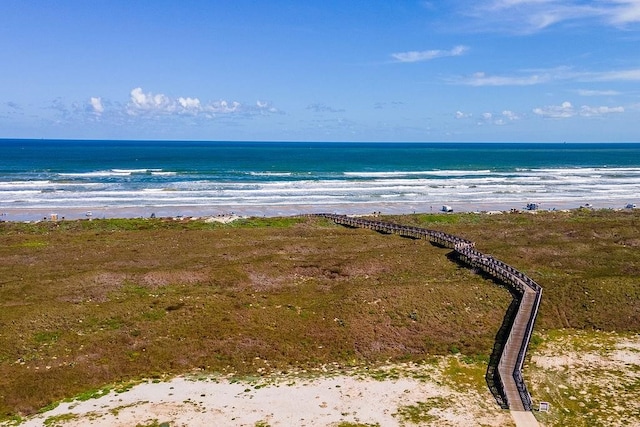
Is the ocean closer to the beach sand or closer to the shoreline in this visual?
the shoreline

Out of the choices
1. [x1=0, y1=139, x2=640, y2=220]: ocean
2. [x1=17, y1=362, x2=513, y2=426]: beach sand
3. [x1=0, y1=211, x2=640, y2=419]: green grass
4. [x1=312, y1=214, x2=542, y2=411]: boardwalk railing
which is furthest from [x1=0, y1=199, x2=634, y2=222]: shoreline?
[x1=17, y1=362, x2=513, y2=426]: beach sand

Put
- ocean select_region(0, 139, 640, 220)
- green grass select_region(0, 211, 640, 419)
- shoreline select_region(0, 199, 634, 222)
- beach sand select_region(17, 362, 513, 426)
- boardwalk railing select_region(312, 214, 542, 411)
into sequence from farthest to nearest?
ocean select_region(0, 139, 640, 220) → shoreline select_region(0, 199, 634, 222) → green grass select_region(0, 211, 640, 419) → boardwalk railing select_region(312, 214, 542, 411) → beach sand select_region(17, 362, 513, 426)

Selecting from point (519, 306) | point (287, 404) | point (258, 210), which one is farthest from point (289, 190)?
point (287, 404)

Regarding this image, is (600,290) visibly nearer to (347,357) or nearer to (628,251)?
(628,251)

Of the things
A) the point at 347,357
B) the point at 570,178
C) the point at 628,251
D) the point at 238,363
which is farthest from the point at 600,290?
the point at 570,178

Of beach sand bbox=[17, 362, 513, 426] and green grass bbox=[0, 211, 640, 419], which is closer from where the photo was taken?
beach sand bbox=[17, 362, 513, 426]

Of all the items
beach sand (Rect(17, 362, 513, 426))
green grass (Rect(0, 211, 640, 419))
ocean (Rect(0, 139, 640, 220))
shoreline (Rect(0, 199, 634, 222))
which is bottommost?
beach sand (Rect(17, 362, 513, 426))
